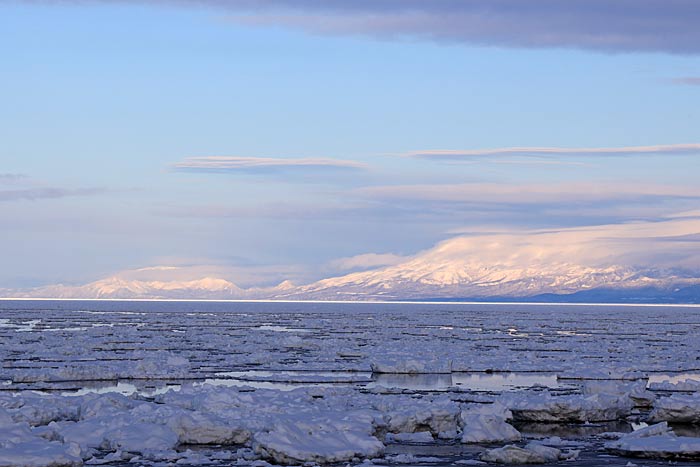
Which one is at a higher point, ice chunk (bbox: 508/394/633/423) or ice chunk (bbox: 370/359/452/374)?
ice chunk (bbox: 370/359/452/374)

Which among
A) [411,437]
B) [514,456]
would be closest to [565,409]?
[411,437]

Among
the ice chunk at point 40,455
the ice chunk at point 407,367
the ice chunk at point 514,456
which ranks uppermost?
the ice chunk at point 407,367

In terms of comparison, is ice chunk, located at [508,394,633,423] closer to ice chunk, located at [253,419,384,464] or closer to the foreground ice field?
the foreground ice field

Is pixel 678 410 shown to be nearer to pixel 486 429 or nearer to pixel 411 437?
pixel 486 429

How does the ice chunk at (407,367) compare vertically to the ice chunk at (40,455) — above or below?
above

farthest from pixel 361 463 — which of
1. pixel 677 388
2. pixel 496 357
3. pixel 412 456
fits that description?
pixel 496 357

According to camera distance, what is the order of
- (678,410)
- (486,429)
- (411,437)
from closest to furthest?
(486,429), (411,437), (678,410)

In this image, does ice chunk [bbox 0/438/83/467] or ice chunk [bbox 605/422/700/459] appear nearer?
ice chunk [bbox 0/438/83/467]

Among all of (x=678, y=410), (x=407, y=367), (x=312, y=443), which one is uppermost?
(x=407, y=367)

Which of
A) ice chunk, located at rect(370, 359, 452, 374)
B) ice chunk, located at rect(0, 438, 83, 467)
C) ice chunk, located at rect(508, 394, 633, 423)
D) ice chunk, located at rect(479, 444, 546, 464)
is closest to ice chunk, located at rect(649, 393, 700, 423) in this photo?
ice chunk, located at rect(508, 394, 633, 423)

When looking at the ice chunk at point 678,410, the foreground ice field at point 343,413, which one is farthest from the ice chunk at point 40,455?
the ice chunk at point 678,410

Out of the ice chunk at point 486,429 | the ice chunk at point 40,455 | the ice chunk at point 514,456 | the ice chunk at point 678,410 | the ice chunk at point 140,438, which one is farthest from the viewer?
the ice chunk at point 678,410

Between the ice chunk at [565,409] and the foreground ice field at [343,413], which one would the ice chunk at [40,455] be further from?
the ice chunk at [565,409]

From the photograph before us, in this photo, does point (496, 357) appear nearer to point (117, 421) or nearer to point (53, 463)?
point (117, 421)
